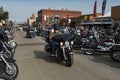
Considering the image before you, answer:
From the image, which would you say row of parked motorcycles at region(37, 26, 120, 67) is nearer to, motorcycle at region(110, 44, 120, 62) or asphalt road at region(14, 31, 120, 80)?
motorcycle at region(110, 44, 120, 62)

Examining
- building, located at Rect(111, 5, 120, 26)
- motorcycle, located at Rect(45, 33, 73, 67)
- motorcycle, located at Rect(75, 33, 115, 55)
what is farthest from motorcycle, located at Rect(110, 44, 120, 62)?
building, located at Rect(111, 5, 120, 26)

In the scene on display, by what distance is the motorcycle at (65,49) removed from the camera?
416 inches

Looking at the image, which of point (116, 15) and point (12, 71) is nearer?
point (12, 71)

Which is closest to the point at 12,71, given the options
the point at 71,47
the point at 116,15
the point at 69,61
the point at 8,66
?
the point at 8,66

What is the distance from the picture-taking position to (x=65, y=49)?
35.4ft

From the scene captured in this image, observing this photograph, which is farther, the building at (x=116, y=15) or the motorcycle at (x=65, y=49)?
the building at (x=116, y=15)

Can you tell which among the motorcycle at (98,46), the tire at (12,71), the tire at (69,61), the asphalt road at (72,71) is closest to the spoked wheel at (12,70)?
the tire at (12,71)

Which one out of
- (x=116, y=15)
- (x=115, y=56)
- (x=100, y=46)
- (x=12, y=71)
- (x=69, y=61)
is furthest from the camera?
→ (x=116, y=15)

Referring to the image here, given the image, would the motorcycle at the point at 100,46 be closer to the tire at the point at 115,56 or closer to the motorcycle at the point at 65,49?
the tire at the point at 115,56

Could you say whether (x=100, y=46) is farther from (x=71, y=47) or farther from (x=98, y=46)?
(x=71, y=47)

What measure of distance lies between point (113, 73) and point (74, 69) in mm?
1521

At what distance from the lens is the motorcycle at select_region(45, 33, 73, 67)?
10.6m

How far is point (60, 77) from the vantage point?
858 centimetres

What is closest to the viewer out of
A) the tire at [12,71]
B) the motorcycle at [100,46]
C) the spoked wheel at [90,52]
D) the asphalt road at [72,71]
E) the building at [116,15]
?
the tire at [12,71]
